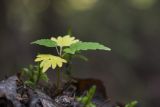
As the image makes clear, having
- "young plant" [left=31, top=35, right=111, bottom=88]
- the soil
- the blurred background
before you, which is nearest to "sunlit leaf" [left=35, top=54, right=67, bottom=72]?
"young plant" [left=31, top=35, right=111, bottom=88]

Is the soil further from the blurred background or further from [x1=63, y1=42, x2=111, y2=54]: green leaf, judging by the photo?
the blurred background

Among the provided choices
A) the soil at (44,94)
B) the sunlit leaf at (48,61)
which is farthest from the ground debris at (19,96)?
the sunlit leaf at (48,61)

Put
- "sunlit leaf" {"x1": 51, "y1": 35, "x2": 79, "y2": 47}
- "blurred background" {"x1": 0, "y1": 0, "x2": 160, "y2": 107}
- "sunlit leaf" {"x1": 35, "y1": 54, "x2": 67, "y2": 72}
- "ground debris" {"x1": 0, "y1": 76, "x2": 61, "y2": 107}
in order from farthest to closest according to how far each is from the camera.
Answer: "blurred background" {"x1": 0, "y1": 0, "x2": 160, "y2": 107}
"sunlit leaf" {"x1": 51, "y1": 35, "x2": 79, "y2": 47}
"sunlit leaf" {"x1": 35, "y1": 54, "x2": 67, "y2": 72}
"ground debris" {"x1": 0, "y1": 76, "x2": 61, "y2": 107}

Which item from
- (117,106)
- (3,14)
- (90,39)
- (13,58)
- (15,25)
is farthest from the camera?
(90,39)

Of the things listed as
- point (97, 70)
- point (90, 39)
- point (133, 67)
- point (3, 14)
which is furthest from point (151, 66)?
point (3, 14)

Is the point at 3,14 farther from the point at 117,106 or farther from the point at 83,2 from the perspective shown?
the point at 117,106

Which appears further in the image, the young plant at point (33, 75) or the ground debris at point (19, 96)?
the young plant at point (33, 75)

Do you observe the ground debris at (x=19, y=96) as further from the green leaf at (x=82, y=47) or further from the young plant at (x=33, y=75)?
the green leaf at (x=82, y=47)

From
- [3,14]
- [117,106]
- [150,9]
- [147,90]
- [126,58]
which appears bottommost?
[117,106]

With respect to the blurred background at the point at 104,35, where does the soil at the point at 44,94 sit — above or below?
below
